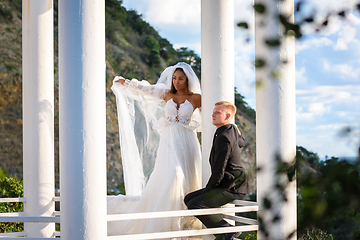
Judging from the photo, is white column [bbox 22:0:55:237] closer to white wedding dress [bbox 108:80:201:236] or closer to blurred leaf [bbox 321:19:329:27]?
white wedding dress [bbox 108:80:201:236]

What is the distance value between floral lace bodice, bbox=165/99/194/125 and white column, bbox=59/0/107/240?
7.66 ft

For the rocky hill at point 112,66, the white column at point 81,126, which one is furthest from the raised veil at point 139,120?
the rocky hill at point 112,66

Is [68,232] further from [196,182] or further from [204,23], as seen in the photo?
[204,23]

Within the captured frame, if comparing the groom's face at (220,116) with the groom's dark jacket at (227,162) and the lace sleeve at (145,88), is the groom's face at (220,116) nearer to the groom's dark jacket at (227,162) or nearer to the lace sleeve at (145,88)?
the groom's dark jacket at (227,162)

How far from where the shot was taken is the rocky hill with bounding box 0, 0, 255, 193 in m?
19.1

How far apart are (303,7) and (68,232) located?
279 centimetres

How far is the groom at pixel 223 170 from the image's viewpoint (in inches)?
166

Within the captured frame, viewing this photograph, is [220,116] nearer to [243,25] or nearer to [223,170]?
[223,170]

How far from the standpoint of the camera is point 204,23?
16.1ft

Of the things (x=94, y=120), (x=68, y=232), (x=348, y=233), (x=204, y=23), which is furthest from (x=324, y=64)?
(x=204, y=23)

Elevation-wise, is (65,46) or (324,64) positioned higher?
(65,46)

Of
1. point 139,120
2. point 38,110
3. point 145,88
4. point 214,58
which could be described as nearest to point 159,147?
point 139,120

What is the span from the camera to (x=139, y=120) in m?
6.03

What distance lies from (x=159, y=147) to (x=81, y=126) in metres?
2.43
